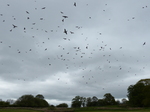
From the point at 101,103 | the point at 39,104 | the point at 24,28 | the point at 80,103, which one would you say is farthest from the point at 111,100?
the point at 24,28

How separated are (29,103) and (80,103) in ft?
227

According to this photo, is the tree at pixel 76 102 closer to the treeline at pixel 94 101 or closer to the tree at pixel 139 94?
the treeline at pixel 94 101

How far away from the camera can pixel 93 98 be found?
199250 mm

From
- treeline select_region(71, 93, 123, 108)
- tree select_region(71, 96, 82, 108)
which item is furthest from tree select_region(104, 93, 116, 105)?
tree select_region(71, 96, 82, 108)

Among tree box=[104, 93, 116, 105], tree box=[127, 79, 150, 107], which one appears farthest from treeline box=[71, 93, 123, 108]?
tree box=[127, 79, 150, 107]

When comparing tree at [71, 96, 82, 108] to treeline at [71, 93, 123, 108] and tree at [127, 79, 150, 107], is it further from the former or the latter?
tree at [127, 79, 150, 107]

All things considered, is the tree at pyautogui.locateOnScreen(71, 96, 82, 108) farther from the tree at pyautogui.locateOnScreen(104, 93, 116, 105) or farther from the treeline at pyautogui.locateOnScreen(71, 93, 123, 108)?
the tree at pyautogui.locateOnScreen(104, 93, 116, 105)

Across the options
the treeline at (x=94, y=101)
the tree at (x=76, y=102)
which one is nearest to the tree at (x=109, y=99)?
the treeline at (x=94, y=101)

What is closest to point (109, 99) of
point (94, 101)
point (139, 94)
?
point (94, 101)

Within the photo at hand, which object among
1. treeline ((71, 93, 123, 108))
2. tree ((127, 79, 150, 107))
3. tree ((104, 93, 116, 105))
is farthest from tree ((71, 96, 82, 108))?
tree ((127, 79, 150, 107))

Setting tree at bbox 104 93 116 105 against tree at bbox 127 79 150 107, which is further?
tree at bbox 104 93 116 105

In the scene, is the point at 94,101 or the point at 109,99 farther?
the point at 94,101

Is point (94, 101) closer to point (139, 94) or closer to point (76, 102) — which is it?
point (76, 102)

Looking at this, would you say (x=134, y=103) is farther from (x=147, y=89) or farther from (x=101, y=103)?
(x=101, y=103)
